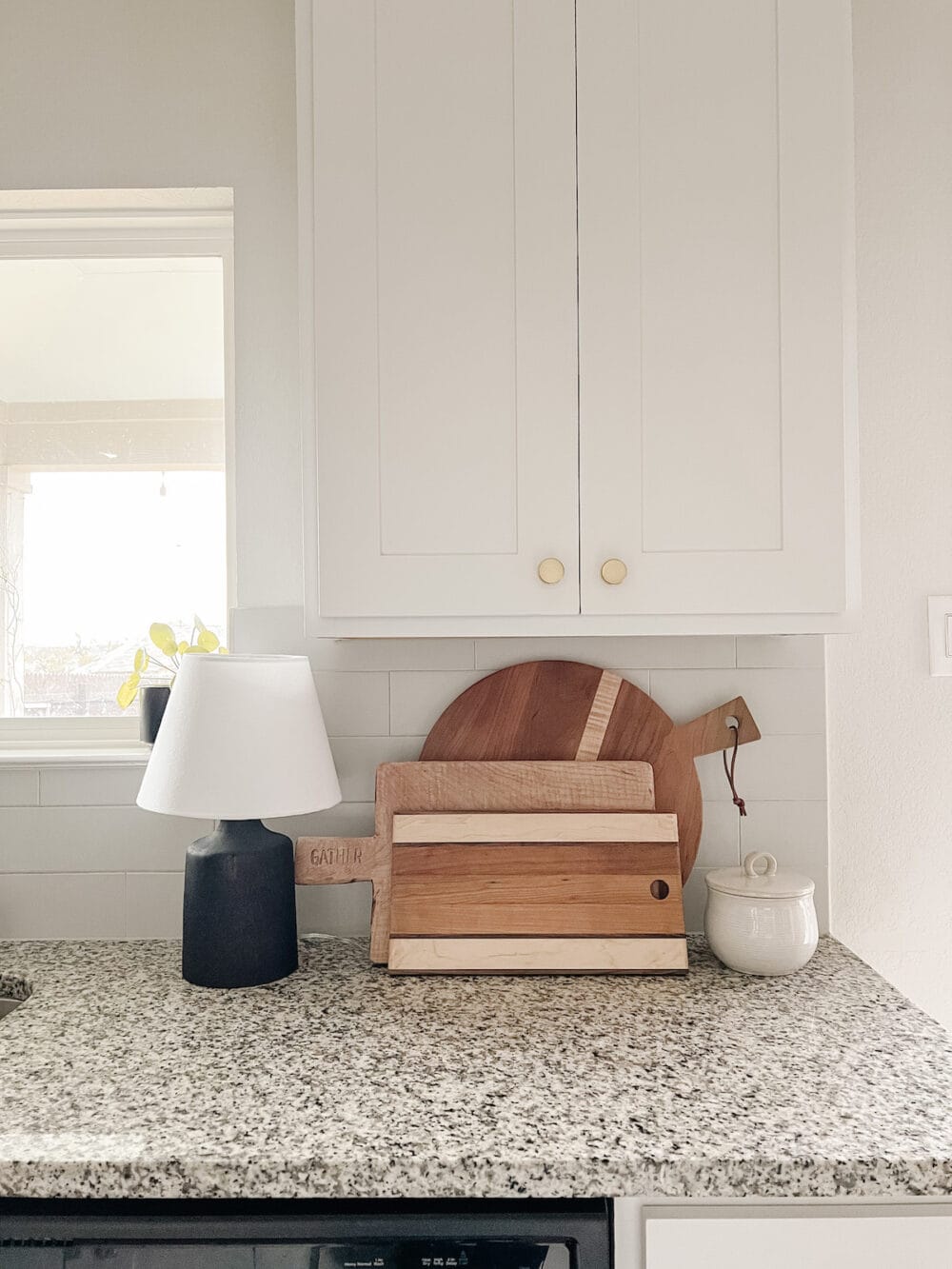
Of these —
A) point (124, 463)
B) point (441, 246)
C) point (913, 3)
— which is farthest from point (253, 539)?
point (913, 3)

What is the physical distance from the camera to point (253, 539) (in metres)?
1.66

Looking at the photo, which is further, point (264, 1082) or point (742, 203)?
point (742, 203)

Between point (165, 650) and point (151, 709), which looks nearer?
point (151, 709)

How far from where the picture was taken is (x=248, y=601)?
1.66 metres

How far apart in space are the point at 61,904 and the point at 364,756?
0.58 metres

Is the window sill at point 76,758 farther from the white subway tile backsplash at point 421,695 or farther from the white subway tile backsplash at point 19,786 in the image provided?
the white subway tile backsplash at point 421,695

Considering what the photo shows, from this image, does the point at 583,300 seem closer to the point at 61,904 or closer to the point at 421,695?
the point at 421,695

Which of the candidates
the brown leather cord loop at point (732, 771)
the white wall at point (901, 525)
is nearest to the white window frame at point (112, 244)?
the brown leather cord loop at point (732, 771)

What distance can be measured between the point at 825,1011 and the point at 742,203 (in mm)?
1098

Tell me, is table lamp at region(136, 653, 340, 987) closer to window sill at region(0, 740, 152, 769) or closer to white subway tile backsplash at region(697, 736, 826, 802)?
window sill at region(0, 740, 152, 769)

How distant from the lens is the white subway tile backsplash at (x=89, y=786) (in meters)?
1.66

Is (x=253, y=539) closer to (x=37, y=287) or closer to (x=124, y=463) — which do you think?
(x=124, y=463)

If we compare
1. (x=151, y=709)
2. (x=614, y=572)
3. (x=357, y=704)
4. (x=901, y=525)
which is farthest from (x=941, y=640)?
(x=151, y=709)

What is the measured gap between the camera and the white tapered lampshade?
1331 millimetres
